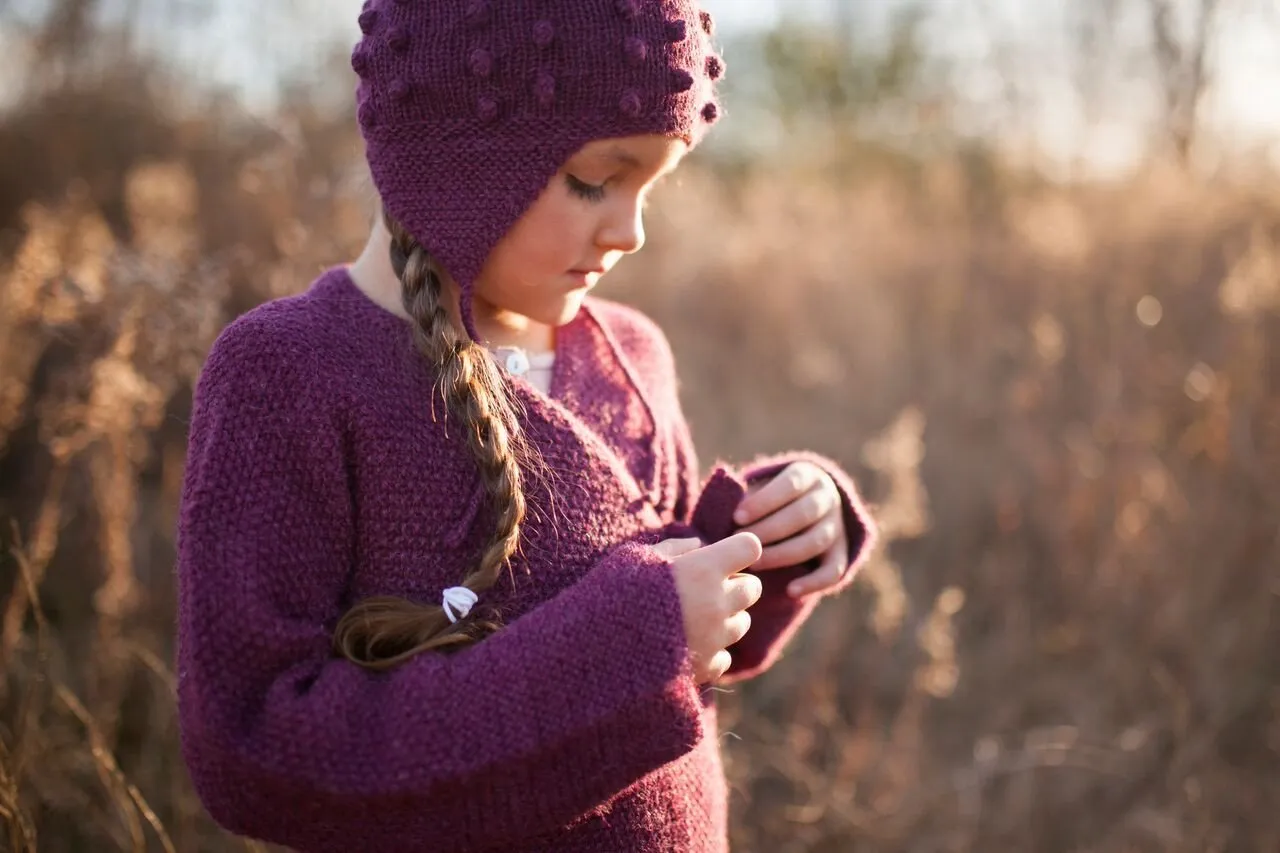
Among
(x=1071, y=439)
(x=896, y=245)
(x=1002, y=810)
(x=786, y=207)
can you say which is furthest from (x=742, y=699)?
(x=786, y=207)

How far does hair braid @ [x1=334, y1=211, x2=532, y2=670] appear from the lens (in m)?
1.24

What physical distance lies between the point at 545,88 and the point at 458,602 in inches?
25.7

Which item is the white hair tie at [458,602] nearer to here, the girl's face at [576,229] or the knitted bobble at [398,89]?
the girl's face at [576,229]

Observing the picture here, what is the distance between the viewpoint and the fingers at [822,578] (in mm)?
1568

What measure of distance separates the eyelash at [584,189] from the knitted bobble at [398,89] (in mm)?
228

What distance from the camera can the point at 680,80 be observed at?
1335 mm

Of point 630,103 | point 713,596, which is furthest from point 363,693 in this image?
point 630,103

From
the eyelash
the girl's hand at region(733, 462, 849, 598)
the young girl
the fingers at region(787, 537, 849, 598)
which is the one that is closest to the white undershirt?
the young girl

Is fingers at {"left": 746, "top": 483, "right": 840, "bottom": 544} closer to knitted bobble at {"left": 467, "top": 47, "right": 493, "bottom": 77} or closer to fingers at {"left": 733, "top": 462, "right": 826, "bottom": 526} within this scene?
fingers at {"left": 733, "top": 462, "right": 826, "bottom": 526}

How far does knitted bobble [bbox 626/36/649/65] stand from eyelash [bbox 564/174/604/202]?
17 cm

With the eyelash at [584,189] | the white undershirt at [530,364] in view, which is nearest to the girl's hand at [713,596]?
the white undershirt at [530,364]

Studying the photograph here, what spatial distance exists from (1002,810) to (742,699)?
86 centimetres

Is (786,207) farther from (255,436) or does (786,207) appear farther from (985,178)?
(255,436)

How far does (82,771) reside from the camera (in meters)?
2.73
